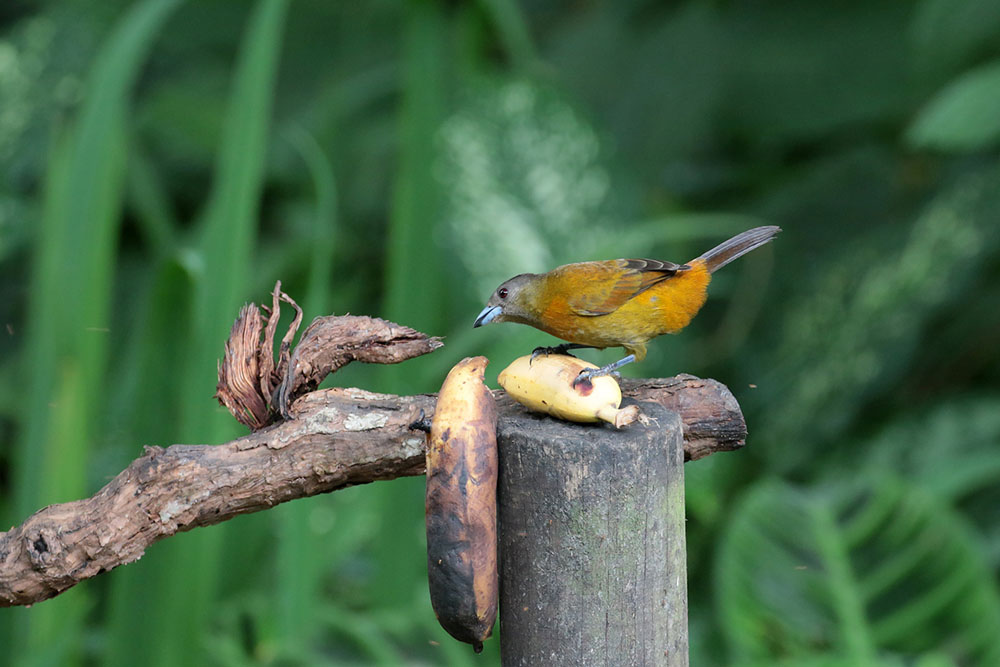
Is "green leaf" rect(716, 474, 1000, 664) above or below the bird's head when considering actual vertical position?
below

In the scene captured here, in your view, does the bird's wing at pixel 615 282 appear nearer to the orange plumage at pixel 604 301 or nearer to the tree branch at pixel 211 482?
the orange plumage at pixel 604 301

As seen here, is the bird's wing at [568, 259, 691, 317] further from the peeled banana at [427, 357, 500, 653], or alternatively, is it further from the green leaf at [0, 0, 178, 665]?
the green leaf at [0, 0, 178, 665]

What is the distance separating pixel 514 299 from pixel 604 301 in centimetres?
11

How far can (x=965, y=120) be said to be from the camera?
6.94 feet

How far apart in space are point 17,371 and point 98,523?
7.88 feet

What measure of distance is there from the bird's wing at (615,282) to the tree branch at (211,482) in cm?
31

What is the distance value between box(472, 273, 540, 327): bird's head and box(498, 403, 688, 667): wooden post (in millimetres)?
360

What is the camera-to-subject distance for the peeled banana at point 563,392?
0.88 meters

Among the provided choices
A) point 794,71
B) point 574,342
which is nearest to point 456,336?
point 574,342

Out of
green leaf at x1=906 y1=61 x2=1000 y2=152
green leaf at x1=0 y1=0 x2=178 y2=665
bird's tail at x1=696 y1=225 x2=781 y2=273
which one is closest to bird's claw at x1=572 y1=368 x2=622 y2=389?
bird's tail at x1=696 y1=225 x2=781 y2=273

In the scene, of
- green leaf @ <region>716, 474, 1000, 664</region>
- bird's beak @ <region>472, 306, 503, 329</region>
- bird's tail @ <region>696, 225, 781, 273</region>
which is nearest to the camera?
bird's beak @ <region>472, 306, 503, 329</region>

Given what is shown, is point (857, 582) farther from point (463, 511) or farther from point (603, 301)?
point (463, 511)

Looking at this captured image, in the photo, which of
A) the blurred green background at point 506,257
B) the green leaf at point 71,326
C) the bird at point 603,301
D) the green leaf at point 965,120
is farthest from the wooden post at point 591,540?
the green leaf at point 965,120

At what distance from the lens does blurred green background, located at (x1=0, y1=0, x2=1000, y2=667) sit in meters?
1.67
